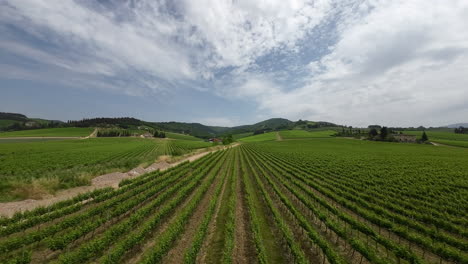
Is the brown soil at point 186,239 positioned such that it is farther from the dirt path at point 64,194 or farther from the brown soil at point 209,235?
the dirt path at point 64,194

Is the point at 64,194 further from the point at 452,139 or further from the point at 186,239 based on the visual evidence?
the point at 452,139

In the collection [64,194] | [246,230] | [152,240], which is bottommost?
[64,194]

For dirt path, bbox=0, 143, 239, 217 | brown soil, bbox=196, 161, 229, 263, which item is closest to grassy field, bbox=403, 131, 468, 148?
brown soil, bbox=196, 161, 229, 263

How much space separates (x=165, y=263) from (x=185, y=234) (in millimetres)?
2399

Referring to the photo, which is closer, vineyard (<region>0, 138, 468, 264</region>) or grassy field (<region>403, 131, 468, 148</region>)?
vineyard (<region>0, 138, 468, 264</region>)

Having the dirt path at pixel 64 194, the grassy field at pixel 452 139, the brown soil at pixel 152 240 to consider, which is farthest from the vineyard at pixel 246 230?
the grassy field at pixel 452 139

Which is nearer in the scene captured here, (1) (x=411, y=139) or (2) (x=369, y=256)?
(2) (x=369, y=256)

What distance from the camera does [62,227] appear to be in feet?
33.4

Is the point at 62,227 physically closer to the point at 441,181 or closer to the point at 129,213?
the point at 129,213

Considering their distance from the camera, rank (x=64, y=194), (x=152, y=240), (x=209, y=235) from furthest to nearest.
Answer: (x=64, y=194) → (x=209, y=235) → (x=152, y=240)

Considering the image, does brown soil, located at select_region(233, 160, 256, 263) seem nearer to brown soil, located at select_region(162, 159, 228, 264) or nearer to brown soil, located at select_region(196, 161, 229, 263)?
brown soil, located at select_region(196, 161, 229, 263)

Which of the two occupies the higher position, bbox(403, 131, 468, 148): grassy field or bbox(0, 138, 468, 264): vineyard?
bbox(403, 131, 468, 148): grassy field

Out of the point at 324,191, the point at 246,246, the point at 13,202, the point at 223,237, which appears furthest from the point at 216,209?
the point at 13,202

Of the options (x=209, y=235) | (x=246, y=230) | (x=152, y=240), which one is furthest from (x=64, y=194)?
(x=246, y=230)
